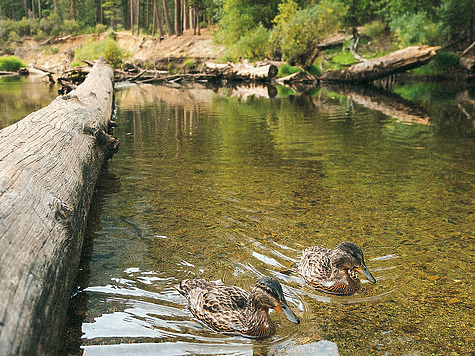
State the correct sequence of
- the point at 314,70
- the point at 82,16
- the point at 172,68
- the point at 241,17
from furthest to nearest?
the point at 82,16
the point at 172,68
the point at 241,17
the point at 314,70

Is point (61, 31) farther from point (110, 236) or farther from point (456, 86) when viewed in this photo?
point (110, 236)

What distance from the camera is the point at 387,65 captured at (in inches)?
1195

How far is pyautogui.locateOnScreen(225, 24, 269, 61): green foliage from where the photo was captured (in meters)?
42.0

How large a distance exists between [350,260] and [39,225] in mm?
2977

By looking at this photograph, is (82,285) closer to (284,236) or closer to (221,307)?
(221,307)

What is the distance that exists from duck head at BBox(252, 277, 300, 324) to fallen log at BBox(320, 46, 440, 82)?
27.9 m

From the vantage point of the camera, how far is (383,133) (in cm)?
1351

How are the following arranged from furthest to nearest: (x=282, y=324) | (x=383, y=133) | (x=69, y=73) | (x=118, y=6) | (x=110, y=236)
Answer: (x=118, y=6), (x=69, y=73), (x=383, y=133), (x=110, y=236), (x=282, y=324)

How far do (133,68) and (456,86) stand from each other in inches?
1135

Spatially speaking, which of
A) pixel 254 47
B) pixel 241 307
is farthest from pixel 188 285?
pixel 254 47

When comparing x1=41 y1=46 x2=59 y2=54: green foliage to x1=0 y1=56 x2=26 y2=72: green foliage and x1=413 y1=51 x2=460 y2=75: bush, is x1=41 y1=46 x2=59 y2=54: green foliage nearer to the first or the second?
x1=0 y1=56 x2=26 y2=72: green foliage

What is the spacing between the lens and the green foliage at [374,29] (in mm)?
48566

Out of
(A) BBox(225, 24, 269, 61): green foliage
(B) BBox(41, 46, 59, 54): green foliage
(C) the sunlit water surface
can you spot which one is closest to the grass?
(A) BBox(225, 24, 269, 61): green foliage

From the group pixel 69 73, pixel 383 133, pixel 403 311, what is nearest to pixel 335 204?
pixel 403 311
